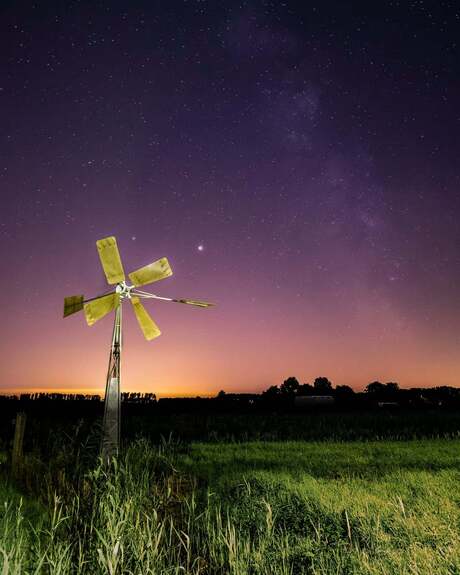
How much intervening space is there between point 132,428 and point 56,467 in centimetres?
1352

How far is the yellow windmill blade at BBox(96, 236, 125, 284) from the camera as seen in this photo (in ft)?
31.8

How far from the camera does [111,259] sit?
32.1 ft

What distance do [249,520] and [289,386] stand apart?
42.2 metres

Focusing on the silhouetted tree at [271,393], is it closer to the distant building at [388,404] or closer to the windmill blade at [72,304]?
the distant building at [388,404]

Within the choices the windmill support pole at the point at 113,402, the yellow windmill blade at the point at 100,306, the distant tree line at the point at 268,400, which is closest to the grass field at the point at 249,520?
the windmill support pole at the point at 113,402

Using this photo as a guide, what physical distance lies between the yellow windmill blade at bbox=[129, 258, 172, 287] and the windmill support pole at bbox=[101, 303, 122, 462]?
2.22 ft

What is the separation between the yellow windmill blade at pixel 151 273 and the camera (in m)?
9.94

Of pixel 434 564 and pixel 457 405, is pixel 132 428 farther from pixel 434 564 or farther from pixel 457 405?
pixel 457 405

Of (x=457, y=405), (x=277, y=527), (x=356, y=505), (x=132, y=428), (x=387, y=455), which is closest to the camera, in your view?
(x=277, y=527)

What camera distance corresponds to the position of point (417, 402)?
128ft

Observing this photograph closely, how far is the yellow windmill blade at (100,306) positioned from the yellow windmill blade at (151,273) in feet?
1.68

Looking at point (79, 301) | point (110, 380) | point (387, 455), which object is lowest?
point (387, 455)

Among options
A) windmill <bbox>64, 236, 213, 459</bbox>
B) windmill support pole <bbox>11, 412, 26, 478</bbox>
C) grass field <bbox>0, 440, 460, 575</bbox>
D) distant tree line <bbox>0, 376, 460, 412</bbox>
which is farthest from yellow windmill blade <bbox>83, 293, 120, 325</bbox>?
distant tree line <bbox>0, 376, 460, 412</bbox>

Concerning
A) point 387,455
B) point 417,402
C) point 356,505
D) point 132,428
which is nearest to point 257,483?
point 356,505
